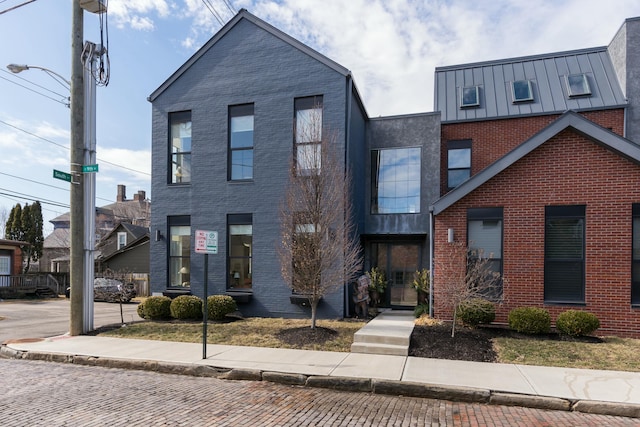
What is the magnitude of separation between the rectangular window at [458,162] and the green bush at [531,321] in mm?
5756

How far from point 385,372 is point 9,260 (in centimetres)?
3112

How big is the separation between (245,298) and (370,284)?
12.9 ft

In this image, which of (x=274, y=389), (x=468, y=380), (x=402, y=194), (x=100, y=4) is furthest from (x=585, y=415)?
(x=100, y=4)

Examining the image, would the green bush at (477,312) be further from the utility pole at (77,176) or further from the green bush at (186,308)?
the utility pole at (77,176)

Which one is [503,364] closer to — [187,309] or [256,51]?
[187,309]

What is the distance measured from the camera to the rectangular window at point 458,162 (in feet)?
45.5

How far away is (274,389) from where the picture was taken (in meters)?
6.30

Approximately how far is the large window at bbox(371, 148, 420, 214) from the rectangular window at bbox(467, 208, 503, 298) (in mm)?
2911

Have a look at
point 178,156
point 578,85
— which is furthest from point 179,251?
point 578,85

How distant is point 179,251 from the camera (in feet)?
43.9

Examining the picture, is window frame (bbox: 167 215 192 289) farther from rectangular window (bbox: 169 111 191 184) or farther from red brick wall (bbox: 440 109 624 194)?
red brick wall (bbox: 440 109 624 194)

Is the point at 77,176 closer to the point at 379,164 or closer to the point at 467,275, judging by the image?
the point at 379,164

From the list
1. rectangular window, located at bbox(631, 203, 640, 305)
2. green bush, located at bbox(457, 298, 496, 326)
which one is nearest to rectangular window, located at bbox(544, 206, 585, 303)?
rectangular window, located at bbox(631, 203, 640, 305)

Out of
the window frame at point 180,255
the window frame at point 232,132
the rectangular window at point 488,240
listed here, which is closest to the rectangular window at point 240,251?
the window frame at point 232,132
